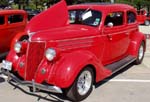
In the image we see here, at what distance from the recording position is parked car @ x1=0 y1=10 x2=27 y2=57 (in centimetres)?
971

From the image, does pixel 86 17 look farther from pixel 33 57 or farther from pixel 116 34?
pixel 33 57

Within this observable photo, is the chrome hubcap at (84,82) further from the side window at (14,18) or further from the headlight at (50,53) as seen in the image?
the side window at (14,18)

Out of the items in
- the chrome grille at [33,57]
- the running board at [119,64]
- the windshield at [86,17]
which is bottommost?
the running board at [119,64]

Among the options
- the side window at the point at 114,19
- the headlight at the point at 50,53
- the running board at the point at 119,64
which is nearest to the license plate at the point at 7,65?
the headlight at the point at 50,53

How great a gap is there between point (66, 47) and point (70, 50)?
0.37 ft

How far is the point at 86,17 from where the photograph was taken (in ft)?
23.9

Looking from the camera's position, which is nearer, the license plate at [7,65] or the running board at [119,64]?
the license plate at [7,65]

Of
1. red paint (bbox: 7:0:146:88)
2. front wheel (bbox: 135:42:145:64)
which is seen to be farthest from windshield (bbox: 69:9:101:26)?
front wheel (bbox: 135:42:145:64)

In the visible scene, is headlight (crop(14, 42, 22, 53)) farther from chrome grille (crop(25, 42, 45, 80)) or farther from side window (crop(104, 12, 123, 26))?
side window (crop(104, 12, 123, 26))

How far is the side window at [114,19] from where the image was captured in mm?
7367

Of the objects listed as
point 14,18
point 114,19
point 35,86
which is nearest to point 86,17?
point 114,19

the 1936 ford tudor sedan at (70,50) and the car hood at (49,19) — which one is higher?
the car hood at (49,19)

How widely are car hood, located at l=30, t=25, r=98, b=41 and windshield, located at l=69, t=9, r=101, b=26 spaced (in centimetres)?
21

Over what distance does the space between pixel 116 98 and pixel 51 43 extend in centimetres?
168
